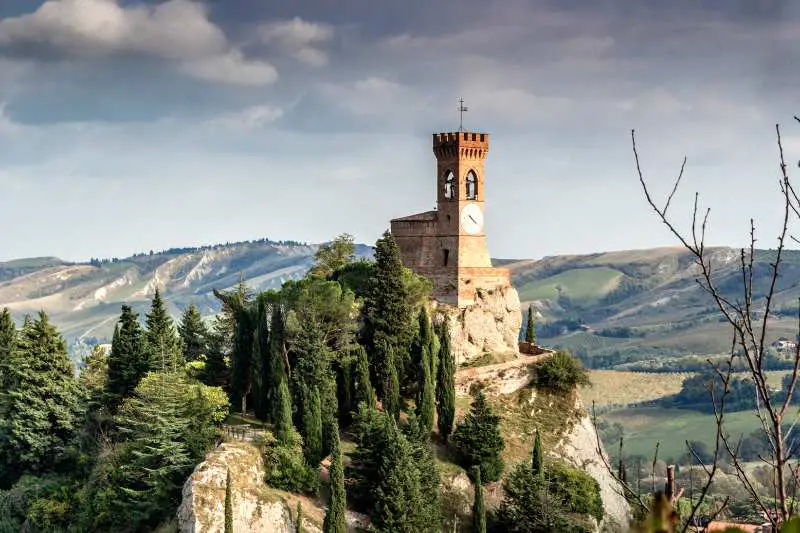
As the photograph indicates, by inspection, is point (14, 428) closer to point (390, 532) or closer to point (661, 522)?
point (390, 532)

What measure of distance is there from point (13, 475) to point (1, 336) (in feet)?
38.1

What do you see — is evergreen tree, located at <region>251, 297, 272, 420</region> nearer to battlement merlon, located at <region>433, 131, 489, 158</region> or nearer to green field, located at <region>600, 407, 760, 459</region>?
battlement merlon, located at <region>433, 131, 489, 158</region>

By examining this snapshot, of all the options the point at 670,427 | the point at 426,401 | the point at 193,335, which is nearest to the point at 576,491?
the point at 426,401

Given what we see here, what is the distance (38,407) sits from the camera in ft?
185

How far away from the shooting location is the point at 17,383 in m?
57.8

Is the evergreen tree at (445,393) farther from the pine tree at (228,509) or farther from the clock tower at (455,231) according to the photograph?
the pine tree at (228,509)

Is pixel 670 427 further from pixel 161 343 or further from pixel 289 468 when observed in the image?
pixel 289 468

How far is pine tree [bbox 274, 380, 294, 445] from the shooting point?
154 feet

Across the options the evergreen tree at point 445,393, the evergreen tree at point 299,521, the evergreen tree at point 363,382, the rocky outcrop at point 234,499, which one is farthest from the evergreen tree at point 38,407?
the evergreen tree at point 445,393

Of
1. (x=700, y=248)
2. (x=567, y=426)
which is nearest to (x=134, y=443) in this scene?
(x=567, y=426)

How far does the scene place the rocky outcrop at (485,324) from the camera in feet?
200

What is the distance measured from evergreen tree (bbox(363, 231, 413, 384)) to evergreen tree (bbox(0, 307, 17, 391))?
25.7 m

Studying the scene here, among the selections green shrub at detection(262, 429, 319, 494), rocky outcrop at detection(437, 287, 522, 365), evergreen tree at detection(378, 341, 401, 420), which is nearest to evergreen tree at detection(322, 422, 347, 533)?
green shrub at detection(262, 429, 319, 494)

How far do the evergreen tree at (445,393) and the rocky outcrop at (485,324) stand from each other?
5096mm
